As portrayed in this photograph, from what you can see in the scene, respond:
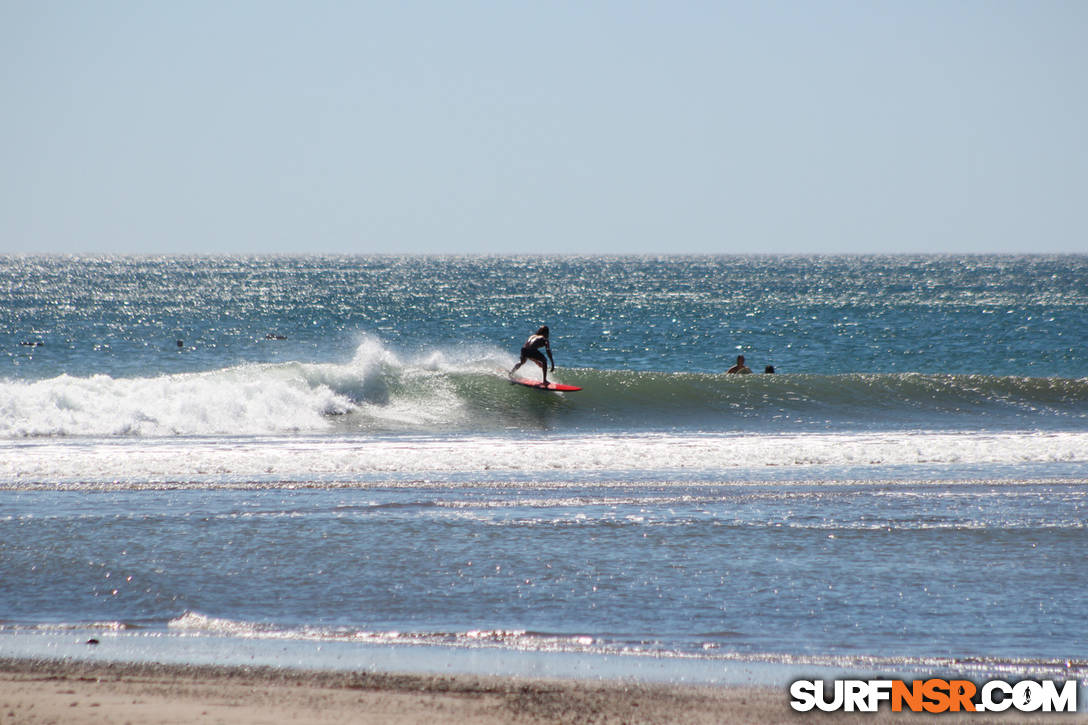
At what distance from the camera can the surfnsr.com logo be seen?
5457 millimetres

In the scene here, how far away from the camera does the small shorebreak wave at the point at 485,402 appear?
17578 millimetres

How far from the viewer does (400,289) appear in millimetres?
101500

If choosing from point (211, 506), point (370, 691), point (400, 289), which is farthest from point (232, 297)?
point (370, 691)

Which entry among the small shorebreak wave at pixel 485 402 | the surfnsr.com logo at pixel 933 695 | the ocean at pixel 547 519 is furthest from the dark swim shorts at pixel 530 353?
the surfnsr.com logo at pixel 933 695

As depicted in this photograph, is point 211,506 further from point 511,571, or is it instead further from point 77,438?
point 77,438

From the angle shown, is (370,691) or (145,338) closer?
(370,691)

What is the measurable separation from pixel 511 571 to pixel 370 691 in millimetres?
2499

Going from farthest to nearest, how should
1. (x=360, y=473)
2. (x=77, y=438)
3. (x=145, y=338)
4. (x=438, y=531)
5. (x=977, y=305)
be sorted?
(x=977, y=305) < (x=145, y=338) < (x=77, y=438) < (x=360, y=473) < (x=438, y=531)

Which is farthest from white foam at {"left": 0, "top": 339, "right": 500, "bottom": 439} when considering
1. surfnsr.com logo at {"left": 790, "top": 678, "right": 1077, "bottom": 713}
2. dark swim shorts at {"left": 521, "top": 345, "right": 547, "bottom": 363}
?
surfnsr.com logo at {"left": 790, "top": 678, "right": 1077, "bottom": 713}

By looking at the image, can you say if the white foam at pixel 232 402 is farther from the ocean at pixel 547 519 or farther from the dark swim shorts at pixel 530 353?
the dark swim shorts at pixel 530 353

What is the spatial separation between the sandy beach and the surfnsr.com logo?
10 cm

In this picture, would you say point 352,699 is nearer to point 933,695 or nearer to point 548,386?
point 933,695

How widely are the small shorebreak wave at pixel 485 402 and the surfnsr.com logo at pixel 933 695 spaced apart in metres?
12.1

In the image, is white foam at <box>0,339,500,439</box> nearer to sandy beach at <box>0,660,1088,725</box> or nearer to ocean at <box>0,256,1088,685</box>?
ocean at <box>0,256,1088,685</box>
